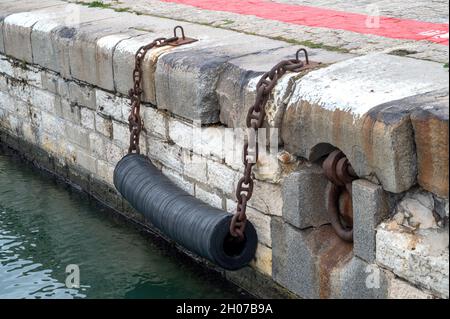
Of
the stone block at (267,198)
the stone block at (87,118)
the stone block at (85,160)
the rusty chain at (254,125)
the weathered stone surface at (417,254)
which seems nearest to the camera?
the weathered stone surface at (417,254)

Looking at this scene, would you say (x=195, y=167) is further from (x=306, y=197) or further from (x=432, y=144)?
(x=432, y=144)

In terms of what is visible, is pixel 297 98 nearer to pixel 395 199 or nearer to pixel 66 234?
pixel 395 199

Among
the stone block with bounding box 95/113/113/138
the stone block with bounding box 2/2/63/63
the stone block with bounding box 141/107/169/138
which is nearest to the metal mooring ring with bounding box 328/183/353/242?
the stone block with bounding box 141/107/169/138

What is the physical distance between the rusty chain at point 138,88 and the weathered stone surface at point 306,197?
6.02 ft

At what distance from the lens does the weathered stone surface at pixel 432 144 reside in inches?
161

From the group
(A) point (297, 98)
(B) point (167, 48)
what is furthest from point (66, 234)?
(A) point (297, 98)

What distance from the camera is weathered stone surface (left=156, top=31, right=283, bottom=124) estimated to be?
19.0ft

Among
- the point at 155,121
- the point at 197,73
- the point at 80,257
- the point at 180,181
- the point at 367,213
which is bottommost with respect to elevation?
the point at 80,257

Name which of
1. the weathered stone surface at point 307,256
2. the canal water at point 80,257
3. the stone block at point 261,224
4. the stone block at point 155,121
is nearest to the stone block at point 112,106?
the stone block at point 155,121

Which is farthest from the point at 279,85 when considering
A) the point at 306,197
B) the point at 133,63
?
the point at 133,63

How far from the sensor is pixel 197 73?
5805 millimetres

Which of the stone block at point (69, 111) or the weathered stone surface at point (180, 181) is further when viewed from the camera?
the stone block at point (69, 111)

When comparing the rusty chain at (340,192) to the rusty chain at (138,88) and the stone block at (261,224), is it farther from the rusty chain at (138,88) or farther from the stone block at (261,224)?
the rusty chain at (138,88)

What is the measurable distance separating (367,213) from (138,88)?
8.49 ft
